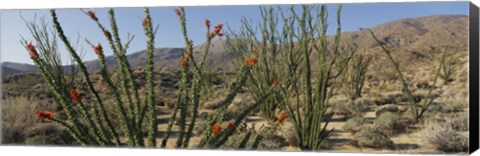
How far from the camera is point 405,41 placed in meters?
10.1

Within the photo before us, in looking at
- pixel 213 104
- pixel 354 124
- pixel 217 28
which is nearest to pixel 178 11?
pixel 217 28

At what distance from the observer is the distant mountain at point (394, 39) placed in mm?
9148

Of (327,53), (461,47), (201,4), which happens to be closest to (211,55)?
(201,4)

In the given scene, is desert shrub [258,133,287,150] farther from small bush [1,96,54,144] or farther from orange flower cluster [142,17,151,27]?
small bush [1,96,54,144]

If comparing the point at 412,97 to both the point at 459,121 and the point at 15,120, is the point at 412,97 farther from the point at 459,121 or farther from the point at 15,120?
the point at 15,120

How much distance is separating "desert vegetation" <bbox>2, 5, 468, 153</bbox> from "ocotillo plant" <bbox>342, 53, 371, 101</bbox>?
0.02 meters

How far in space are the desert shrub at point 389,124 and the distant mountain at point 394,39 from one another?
0.90 metres

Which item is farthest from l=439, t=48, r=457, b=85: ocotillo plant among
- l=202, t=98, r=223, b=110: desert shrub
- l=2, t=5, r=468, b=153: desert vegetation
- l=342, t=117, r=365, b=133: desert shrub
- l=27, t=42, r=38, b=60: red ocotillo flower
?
l=27, t=42, r=38, b=60: red ocotillo flower

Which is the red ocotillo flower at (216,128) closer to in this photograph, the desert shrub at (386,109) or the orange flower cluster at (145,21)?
the orange flower cluster at (145,21)

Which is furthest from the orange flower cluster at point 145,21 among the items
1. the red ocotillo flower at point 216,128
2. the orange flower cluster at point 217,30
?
the red ocotillo flower at point 216,128

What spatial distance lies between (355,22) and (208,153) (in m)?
2.31

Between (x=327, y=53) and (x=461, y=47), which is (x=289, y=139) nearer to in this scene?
(x=327, y=53)

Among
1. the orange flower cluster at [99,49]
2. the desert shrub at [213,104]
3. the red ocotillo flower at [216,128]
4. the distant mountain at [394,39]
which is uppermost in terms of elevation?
the orange flower cluster at [99,49]

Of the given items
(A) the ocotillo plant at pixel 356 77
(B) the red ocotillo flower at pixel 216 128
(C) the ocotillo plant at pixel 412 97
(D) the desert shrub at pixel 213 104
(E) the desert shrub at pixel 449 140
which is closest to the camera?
(E) the desert shrub at pixel 449 140
